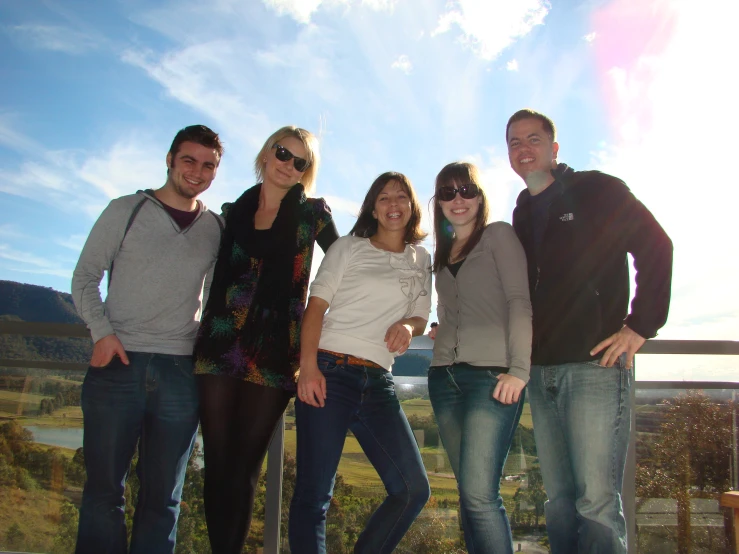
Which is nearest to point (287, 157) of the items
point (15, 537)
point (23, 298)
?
point (15, 537)

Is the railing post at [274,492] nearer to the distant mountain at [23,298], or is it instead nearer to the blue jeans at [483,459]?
the blue jeans at [483,459]

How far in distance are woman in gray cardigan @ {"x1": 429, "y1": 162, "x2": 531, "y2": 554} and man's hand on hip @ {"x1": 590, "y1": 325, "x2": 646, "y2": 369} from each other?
0.87 ft

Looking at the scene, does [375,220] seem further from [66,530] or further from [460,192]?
[66,530]

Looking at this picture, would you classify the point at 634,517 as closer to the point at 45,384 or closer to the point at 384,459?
the point at 384,459

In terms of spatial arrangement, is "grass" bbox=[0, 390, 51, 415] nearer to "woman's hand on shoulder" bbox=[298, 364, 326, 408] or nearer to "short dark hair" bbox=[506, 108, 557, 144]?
"woman's hand on shoulder" bbox=[298, 364, 326, 408]

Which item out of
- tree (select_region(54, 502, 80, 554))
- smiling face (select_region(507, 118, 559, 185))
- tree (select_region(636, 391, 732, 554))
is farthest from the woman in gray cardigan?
tree (select_region(54, 502, 80, 554))

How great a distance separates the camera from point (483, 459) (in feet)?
5.77

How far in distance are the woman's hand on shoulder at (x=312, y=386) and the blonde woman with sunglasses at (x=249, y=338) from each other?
0.08 metres

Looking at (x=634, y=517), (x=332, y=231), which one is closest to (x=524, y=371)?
(x=332, y=231)

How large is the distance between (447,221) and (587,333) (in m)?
0.75

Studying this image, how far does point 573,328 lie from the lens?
183cm

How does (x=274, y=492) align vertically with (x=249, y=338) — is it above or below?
below

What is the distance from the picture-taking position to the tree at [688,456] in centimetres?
237

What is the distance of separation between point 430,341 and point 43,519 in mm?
2271
